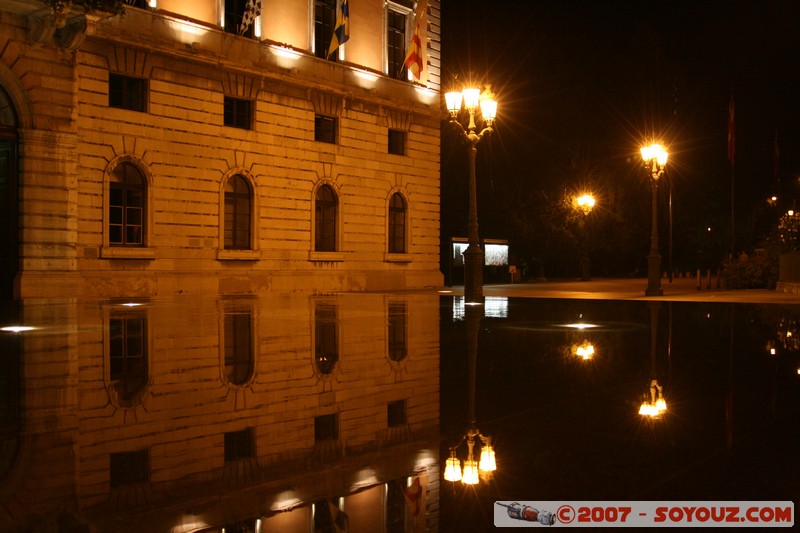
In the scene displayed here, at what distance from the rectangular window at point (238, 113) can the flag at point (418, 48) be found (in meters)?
7.81

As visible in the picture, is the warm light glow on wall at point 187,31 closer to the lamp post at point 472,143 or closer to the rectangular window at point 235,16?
the rectangular window at point 235,16

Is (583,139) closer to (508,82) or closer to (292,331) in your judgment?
(508,82)

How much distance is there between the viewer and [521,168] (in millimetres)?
48562

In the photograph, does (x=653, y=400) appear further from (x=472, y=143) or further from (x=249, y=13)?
(x=249, y=13)

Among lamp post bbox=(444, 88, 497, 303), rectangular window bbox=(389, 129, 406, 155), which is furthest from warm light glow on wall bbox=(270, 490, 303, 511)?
rectangular window bbox=(389, 129, 406, 155)

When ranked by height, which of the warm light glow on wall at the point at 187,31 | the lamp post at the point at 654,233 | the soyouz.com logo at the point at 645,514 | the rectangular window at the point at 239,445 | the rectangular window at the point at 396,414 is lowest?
the soyouz.com logo at the point at 645,514

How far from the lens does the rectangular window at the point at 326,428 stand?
5566mm

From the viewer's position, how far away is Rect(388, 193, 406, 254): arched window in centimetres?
3697

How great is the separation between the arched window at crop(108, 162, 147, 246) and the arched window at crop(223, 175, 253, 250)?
3.50 m

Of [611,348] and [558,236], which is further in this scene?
[558,236]

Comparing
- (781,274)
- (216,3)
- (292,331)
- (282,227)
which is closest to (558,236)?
(781,274)

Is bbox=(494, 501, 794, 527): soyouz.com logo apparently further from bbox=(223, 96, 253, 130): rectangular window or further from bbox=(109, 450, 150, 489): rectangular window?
bbox=(223, 96, 253, 130): rectangular window

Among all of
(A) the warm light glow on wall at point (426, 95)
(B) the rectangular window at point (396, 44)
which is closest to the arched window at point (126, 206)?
(B) the rectangular window at point (396, 44)

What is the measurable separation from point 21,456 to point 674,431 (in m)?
4.33
